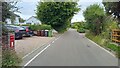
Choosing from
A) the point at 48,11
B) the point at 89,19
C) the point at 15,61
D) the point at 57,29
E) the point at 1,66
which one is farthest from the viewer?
the point at 57,29

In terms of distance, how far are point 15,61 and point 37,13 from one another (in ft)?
153

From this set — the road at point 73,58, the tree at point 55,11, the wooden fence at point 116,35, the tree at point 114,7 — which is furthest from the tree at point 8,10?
the tree at point 55,11

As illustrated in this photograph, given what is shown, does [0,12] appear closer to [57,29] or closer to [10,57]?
[10,57]

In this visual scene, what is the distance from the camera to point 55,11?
5525 centimetres

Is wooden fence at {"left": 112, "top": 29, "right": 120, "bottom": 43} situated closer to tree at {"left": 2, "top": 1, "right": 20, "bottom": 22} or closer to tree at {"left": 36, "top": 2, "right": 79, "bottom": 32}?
tree at {"left": 2, "top": 1, "right": 20, "bottom": 22}

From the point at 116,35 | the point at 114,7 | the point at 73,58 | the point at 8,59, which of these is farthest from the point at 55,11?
the point at 8,59

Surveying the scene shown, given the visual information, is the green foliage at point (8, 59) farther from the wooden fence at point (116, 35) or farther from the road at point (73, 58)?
the wooden fence at point (116, 35)

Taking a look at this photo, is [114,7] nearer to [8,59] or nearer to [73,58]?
[73,58]

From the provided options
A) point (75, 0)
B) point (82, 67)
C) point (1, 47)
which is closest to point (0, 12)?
point (1, 47)

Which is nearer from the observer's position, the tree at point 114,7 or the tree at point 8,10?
the tree at point 8,10

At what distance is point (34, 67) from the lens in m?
11.6

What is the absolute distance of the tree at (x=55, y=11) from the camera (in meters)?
54.7

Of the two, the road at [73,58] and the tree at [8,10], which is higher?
the tree at [8,10]

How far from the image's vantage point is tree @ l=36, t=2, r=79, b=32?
5472 cm
